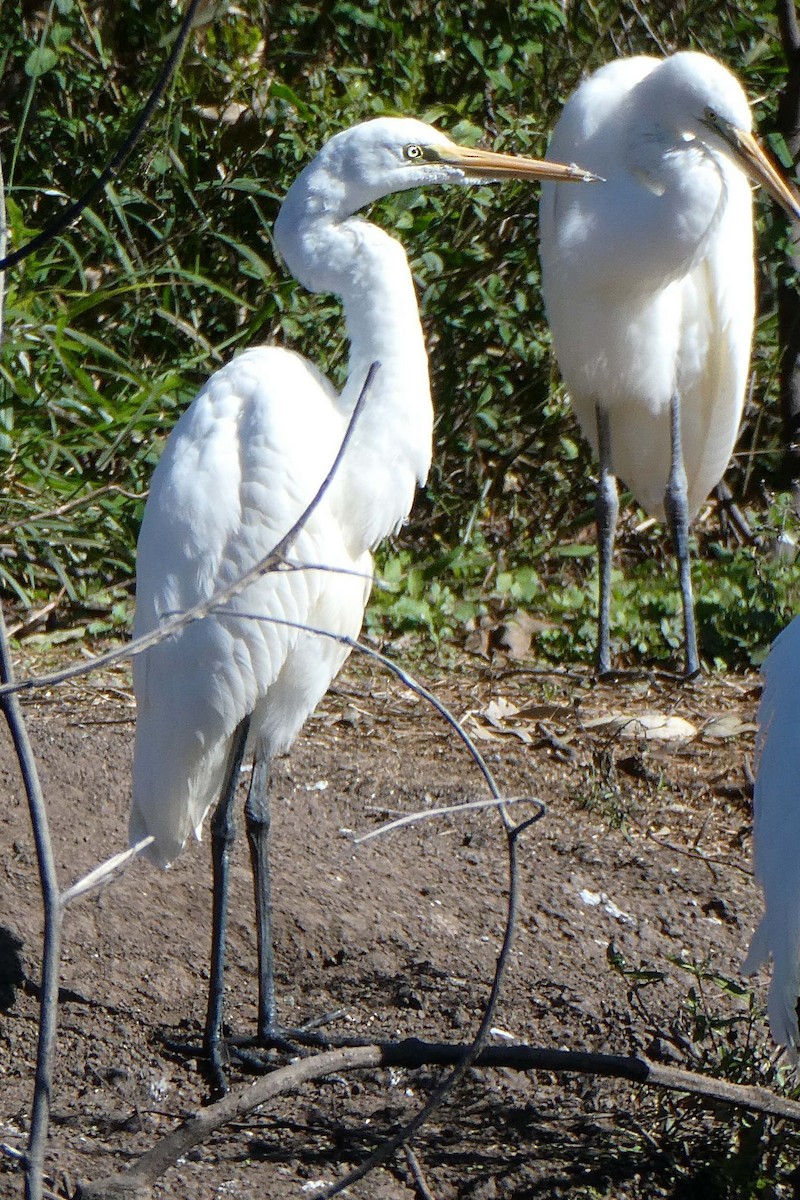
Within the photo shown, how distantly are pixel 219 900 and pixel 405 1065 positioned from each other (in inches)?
32.5

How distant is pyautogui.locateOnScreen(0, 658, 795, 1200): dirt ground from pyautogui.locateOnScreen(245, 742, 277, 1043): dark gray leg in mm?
152

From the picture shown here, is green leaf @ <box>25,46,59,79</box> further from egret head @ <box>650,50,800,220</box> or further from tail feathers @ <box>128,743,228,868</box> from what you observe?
tail feathers @ <box>128,743,228,868</box>

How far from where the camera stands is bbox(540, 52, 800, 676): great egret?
3975mm

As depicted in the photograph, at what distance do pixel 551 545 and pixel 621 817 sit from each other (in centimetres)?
196

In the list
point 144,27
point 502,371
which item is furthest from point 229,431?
point 144,27

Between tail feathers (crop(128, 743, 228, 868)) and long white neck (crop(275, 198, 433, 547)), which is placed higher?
long white neck (crop(275, 198, 433, 547))

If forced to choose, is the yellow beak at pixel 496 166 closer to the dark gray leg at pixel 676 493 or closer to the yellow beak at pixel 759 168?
the yellow beak at pixel 759 168

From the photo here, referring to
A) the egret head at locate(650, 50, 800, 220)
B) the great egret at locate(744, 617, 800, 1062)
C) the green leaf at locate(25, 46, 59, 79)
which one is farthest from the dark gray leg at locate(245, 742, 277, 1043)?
the green leaf at locate(25, 46, 59, 79)

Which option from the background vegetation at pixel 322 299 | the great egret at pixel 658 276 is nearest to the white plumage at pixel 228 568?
the background vegetation at pixel 322 299

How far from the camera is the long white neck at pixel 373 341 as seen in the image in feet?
8.36

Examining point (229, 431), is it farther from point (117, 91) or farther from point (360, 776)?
point (117, 91)

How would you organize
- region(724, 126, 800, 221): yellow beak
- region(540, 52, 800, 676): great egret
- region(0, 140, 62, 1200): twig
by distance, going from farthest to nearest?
1. region(540, 52, 800, 676): great egret
2. region(724, 126, 800, 221): yellow beak
3. region(0, 140, 62, 1200): twig

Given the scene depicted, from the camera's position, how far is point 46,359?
4254 mm

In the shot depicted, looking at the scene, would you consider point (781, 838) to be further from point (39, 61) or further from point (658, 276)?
point (39, 61)
